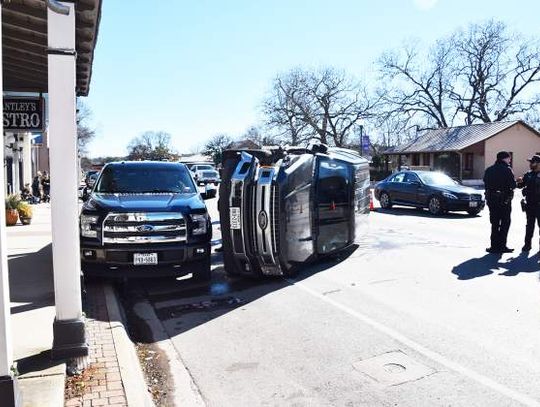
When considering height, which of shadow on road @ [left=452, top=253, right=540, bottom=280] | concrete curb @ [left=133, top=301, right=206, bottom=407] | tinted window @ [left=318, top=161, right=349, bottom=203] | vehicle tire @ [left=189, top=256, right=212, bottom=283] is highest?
tinted window @ [left=318, top=161, right=349, bottom=203]

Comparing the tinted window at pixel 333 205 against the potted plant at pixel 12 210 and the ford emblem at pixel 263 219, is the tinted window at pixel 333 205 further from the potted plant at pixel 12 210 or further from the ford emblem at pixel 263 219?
the potted plant at pixel 12 210

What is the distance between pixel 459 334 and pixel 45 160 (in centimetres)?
5053

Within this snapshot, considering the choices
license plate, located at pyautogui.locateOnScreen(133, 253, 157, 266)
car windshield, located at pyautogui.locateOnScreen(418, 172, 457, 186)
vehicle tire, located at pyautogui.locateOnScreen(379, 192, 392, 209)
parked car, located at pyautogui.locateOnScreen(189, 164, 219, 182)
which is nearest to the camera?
license plate, located at pyautogui.locateOnScreen(133, 253, 157, 266)

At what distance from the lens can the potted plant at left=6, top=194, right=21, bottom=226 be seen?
50.9ft

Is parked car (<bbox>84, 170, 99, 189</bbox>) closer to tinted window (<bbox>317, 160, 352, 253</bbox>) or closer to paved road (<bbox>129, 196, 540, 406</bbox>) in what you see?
tinted window (<bbox>317, 160, 352, 253</bbox>)

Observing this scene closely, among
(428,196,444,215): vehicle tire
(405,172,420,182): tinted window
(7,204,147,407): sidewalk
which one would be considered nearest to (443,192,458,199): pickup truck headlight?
(428,196,444,215): vehicle tire

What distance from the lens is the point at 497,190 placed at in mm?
10062

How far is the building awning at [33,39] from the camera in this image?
528 centimetres

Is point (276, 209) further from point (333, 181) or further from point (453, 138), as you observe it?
point (453, 138)

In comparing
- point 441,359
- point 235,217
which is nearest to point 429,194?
point 235,217

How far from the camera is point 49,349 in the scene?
4.77m

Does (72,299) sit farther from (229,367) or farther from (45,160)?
(45,160)

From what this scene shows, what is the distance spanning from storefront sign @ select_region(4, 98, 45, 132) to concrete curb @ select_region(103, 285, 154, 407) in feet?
8.98

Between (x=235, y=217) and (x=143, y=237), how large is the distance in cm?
130
